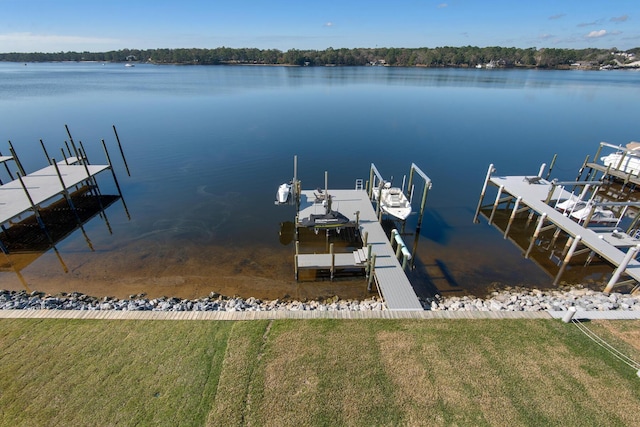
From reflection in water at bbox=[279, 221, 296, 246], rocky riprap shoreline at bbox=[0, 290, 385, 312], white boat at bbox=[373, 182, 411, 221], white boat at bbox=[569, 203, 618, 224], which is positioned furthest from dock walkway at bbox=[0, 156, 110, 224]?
white boat at bbox=[569, 203, 618, 224]

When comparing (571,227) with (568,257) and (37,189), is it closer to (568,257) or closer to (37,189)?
(568,257)

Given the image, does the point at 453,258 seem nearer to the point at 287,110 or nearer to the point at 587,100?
the point at 287,110

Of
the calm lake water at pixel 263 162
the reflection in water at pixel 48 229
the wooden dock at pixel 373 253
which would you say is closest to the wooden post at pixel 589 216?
the calm lake water at pixel 263 162

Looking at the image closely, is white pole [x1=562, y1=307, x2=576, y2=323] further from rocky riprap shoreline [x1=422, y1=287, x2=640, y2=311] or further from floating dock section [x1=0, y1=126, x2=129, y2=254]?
floating dock section [x1=0, y1=126, x2=129, y2=254]

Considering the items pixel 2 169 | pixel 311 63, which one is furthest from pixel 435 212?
pixel 311 63

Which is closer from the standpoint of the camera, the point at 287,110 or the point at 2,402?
the point at 2,402

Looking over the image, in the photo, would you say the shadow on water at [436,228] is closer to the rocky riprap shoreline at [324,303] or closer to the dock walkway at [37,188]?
the rocky riprap shoreline at [324,303]
